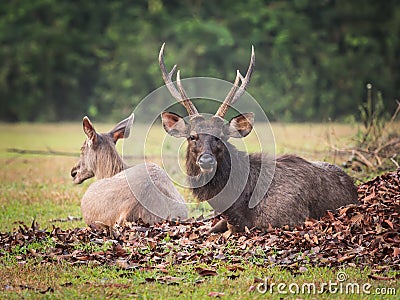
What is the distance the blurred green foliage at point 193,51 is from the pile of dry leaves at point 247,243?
878 inches

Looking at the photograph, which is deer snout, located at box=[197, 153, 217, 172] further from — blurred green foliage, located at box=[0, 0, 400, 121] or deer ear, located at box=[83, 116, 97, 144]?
blurred green foliage, located at box=[0, 0, 400, 121]

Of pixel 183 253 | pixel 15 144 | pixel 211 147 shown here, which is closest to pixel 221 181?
pixel 211 147

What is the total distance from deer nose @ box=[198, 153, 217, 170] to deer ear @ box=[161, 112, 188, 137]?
46 cm

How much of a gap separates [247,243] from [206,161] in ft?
2.87

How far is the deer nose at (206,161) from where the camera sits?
673 cm

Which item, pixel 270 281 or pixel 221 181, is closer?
pixel 270 281

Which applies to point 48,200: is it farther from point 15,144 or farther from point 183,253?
point 15,144

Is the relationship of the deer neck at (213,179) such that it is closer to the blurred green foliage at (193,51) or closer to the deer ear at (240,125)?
the deer ear at (240,125)

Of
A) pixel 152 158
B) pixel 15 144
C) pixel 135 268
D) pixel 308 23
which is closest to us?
pixel 135 268

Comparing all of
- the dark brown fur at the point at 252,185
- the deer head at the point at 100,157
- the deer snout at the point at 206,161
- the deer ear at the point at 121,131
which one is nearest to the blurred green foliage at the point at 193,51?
the deer ear at the point at 121,131

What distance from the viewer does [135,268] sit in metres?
6.22

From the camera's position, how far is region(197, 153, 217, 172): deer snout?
6.73 metres

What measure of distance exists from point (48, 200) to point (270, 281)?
619 cm

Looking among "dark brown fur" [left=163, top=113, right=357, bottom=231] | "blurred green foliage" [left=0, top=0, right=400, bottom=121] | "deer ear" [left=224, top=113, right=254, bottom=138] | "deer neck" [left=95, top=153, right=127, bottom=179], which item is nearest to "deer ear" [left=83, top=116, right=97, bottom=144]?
"deer neck" [left=95, top=153, right=127, bottom=179]
